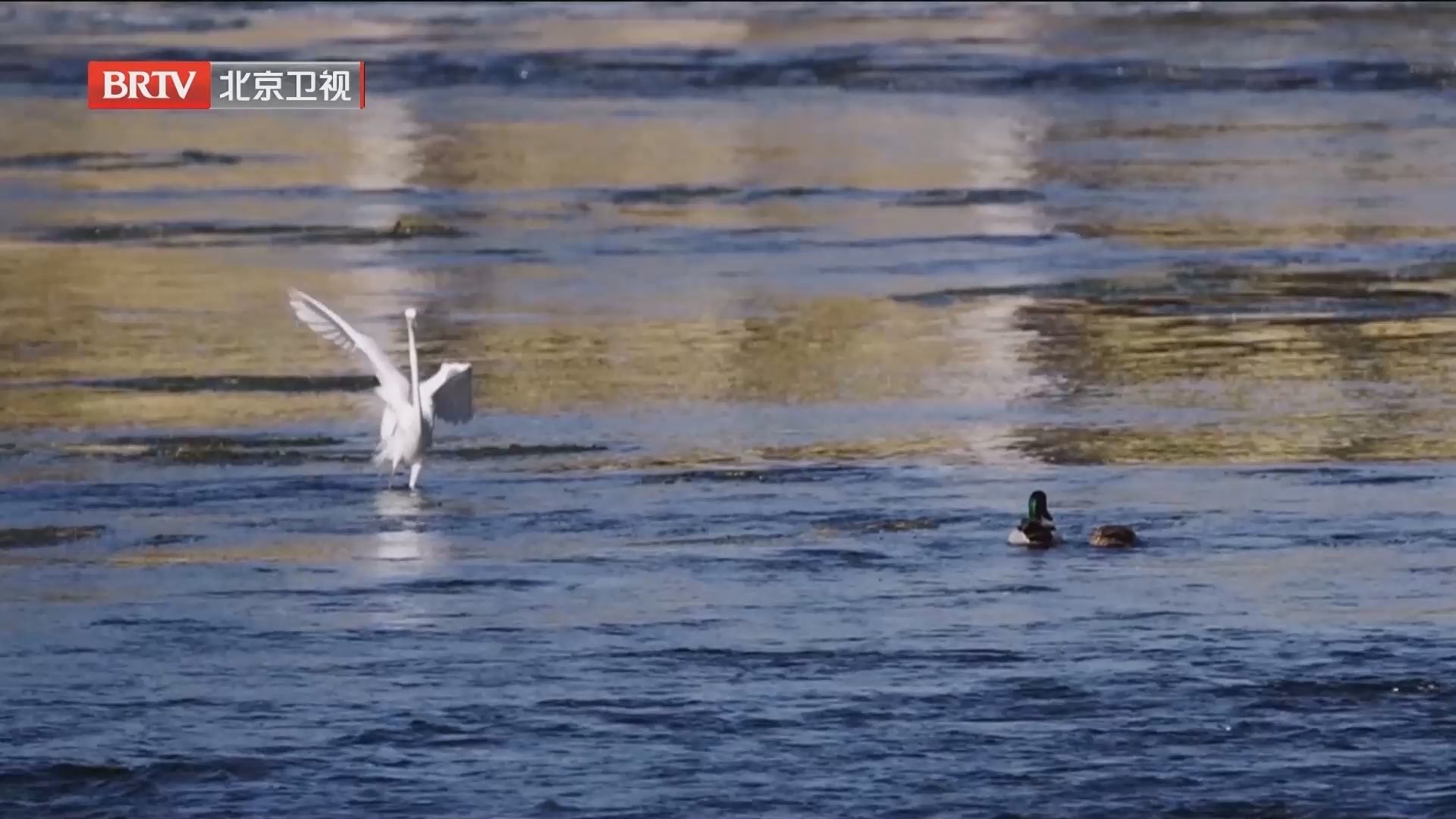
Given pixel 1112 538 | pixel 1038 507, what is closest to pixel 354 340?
pixel 1038 507

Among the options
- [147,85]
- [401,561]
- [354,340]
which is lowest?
[401,561]

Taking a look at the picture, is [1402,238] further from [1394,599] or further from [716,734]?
[716,734]

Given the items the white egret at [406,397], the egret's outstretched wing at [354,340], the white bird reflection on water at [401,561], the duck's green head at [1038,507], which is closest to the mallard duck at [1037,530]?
the duck's green head at [1038,507]

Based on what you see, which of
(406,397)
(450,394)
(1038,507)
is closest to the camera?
(1038,507)

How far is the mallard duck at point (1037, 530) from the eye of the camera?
1145 cm

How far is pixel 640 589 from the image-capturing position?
11.1 meters

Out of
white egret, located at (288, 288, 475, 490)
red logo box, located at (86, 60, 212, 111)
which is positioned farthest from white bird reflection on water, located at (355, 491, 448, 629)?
red logo box, located at (86, 60, 212, 111)

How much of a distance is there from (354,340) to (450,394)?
0.52 meters

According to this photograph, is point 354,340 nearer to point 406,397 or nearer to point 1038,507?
point 406,397

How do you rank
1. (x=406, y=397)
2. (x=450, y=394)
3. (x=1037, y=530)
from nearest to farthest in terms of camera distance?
1. (x=1037, y=530)
2. (x=406, y=397)
3. (x=450, y=394)

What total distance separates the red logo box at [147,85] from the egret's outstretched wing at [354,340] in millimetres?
24532

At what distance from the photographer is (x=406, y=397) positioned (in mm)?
13242

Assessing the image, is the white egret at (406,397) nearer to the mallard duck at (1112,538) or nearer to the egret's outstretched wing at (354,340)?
the egret's outstretched wing at (354,340)

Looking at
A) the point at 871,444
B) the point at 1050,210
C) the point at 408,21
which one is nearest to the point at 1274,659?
the point at 871,444
